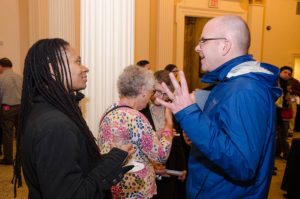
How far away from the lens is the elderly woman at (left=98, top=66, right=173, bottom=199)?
189 centimetres

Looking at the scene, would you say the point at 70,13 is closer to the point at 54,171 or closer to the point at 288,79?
the point at 54,171

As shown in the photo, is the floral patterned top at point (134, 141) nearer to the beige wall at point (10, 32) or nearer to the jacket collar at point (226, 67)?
the jacket collar at point (226, 67)

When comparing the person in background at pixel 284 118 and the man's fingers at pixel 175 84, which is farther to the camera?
the person in background at pixel 284 118

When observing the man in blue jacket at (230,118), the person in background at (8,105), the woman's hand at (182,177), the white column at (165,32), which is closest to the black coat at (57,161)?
the man in blue jacket at (230,118)

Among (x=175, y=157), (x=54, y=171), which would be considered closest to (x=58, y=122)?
(x=54, y=171)

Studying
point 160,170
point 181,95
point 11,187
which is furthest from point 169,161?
point 11,187

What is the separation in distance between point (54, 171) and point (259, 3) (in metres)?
8.55

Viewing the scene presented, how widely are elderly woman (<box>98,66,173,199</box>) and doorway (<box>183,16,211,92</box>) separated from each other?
751cm

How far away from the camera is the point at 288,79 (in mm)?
5945

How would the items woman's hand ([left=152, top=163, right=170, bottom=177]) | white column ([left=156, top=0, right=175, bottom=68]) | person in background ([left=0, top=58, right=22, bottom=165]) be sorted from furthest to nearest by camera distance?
1. white column ([left=156, top=0, right=175, bottom=68])
2. person in background ([left=0, top=58, right=22, bottom=165])
3. woman's hand ([left=152, top=163, right=170, bottom=177])

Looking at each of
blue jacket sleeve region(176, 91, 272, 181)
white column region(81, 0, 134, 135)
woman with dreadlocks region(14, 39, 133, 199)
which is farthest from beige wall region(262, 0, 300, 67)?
woman with dreadlocks region(14, 39, 133, 199)

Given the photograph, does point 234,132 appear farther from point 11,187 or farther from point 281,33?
point 281,33

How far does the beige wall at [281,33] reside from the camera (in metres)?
9.01

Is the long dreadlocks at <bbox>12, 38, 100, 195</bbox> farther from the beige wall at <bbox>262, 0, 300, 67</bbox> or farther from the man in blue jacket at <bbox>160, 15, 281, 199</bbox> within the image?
the beige wall at <bbox>262, 0, 300, 67</bbox>
